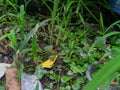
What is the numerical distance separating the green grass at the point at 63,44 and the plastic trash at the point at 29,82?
0.09ft

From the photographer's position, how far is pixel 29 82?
5.03 feet

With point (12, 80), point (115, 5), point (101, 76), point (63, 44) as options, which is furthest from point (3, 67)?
point (101, 76)

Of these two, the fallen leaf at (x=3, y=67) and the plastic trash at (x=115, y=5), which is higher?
the plastic trash at (x=115, y=5)

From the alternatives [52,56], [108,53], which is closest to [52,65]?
[52,56]

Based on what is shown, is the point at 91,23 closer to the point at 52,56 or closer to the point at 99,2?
the point at 99,2

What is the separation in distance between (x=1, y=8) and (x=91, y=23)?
59 cm

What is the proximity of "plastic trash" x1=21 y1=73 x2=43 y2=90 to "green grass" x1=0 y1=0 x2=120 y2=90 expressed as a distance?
3cm

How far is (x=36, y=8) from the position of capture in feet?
6.79

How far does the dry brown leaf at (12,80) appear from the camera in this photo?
58.6 inches

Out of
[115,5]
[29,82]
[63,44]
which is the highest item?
[115,5]

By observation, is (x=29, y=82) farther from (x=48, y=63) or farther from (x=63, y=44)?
(x=63, y=44)

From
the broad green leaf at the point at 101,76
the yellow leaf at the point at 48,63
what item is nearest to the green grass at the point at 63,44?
the yellow leaf at the point at 48,63

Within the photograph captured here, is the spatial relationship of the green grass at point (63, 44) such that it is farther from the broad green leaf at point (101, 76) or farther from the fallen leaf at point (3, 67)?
the broad green leaf at point (101, 76)

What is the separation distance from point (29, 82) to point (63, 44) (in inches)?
12.0
